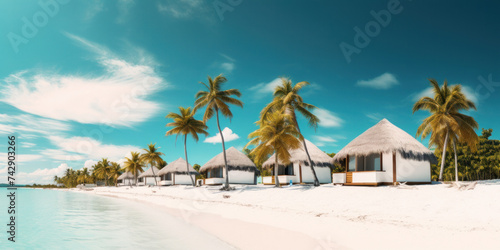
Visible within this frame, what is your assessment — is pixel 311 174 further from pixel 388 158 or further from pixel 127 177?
pixel 127 177

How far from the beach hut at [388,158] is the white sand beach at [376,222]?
2.21 metres

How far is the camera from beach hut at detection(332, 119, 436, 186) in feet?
56.6

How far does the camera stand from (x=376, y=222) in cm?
930

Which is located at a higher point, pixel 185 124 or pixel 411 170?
pixel 185 124

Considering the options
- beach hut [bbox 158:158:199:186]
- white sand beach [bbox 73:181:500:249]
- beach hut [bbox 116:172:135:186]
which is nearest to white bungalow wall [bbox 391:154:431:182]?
white sand beach [bbox 73:181:500:249]

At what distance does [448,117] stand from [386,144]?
19.5ft

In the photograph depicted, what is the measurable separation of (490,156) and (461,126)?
18.4 meters

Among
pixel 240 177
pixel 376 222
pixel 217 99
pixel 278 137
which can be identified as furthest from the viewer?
pixel 240 177

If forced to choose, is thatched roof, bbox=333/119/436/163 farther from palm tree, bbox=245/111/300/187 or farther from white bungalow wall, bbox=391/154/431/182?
palm tree, bbox=245/111/300/187

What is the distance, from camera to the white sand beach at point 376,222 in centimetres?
682

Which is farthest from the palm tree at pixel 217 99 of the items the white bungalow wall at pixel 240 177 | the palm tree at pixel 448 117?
the palm tree at pixel 448 117

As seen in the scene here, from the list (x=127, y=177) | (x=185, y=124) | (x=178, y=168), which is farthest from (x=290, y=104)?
(x=127, y=177)

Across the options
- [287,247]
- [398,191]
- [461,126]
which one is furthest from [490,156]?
[287,247]

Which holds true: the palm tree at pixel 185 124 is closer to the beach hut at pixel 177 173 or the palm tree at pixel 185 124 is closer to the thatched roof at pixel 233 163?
the thatched roof at pixel 233 163
